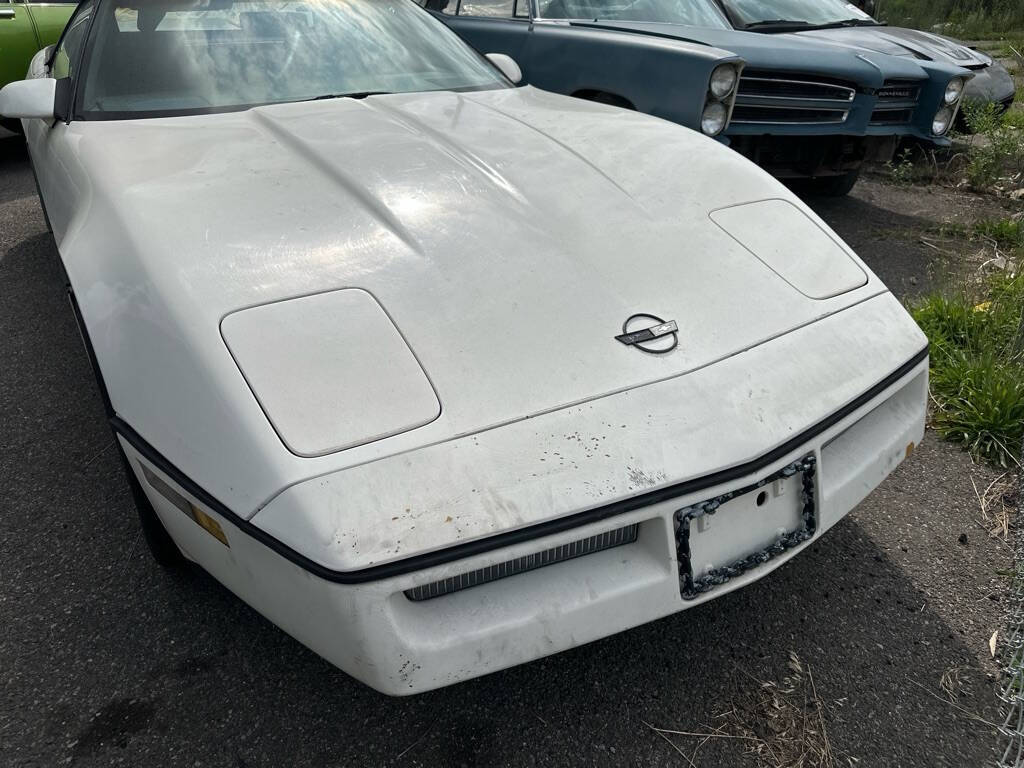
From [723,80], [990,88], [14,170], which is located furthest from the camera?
[990,88]

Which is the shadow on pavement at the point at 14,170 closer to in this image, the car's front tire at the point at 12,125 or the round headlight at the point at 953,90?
the car's front tire at the point at 12,125

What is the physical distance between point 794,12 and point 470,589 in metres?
5.04

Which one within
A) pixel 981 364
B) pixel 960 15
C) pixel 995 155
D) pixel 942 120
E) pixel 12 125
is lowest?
pixel 12 125

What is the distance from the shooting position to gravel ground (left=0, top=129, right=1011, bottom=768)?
1.48 m

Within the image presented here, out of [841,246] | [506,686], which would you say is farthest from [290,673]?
[841,246]

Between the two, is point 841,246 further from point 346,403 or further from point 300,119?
point 300,119

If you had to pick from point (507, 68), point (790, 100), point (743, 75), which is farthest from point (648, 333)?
point (790, 100)

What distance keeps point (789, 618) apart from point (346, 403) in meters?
1.16

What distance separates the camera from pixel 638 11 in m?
4.28

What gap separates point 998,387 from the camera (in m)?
2.51

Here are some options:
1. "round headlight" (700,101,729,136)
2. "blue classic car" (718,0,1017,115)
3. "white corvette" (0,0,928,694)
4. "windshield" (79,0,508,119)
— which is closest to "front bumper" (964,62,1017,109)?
"blue classic car" (718,0,1017,115)

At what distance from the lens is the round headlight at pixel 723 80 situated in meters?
3.43

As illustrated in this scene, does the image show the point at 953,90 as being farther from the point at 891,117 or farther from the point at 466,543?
the point at 466,543

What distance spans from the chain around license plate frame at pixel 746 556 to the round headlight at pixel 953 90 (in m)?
3.85
